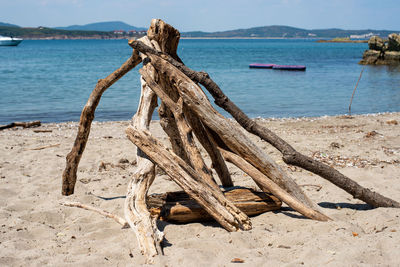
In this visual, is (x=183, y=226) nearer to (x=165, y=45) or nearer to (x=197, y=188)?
(x=197, y=188)

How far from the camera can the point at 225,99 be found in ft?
13.7

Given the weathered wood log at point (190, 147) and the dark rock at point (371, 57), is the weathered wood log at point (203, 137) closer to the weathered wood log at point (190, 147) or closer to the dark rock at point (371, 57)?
the weathered wood log at point (190, 147)

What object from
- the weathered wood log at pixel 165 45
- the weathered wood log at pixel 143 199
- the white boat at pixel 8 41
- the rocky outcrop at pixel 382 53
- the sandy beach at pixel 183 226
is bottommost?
the sandy beach at pixel 183 226

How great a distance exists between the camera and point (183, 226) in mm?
3914

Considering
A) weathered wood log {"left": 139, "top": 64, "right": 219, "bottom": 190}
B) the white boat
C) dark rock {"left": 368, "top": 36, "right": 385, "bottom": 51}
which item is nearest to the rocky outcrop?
dark rock {"left": 368, "top": 36, "right": 385, "bottom": 51}

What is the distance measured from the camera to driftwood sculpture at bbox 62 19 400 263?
3636 millimetres

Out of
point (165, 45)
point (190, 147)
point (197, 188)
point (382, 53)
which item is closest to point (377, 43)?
point (382, 53)

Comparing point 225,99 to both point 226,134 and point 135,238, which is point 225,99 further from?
point 135,238

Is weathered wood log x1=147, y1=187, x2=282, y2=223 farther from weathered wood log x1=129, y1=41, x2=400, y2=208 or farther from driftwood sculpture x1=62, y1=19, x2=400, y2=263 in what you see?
weathered wood log x1=129, y1=41, x2=400, y2=208

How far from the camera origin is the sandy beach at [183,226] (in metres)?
3.09

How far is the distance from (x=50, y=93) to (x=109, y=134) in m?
12.1

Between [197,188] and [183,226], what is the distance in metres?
0.58

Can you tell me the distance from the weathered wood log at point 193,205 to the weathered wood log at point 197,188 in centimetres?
36

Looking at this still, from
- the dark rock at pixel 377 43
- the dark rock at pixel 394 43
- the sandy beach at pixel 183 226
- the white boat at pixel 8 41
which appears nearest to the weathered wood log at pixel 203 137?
the sandy beach at pixel 183 226
